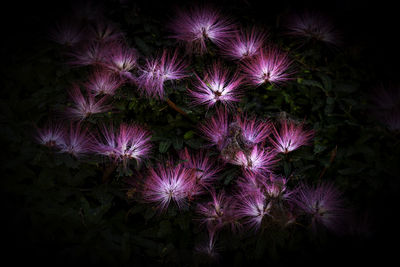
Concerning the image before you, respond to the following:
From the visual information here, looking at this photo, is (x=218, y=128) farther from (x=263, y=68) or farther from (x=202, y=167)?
(x=263, y=68)

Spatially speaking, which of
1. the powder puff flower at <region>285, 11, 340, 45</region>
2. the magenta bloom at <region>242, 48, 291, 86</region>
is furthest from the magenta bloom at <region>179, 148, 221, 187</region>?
the powder puff flower at <region>285, 11, 340, 45</region>

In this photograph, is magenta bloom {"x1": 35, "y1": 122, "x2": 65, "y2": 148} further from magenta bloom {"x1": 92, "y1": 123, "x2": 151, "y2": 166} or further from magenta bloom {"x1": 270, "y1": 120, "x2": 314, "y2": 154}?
magenta bloom {"x1": 270, "y1": 120, "x2": 314, "y2": 154}

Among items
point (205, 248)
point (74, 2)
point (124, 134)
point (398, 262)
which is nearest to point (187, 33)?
point (124, 134)

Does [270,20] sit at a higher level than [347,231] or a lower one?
higher

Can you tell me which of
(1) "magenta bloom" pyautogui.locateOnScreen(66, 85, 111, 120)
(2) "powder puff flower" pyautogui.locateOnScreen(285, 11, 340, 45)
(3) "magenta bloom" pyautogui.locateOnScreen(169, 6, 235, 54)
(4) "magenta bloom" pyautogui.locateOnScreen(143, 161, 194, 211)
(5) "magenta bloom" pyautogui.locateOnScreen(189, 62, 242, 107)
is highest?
(2) "powder puff flower" pyautogui.locateOnScreen(285, 11, 340, 45)

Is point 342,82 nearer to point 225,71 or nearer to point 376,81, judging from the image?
point 376,81

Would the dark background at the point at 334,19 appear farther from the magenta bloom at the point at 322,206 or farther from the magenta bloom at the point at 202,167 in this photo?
the magenta bloom at the point at 202,167

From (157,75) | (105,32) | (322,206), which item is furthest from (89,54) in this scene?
(322,206)
